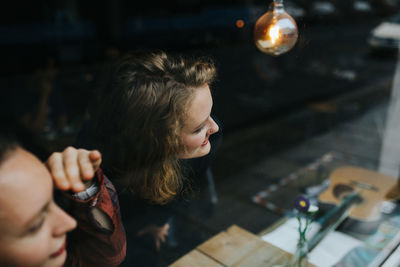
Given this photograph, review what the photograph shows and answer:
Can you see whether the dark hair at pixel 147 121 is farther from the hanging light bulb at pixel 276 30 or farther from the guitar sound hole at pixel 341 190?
the guitar sound hole at pixel 341 190

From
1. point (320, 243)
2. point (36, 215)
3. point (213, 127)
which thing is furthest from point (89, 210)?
point (320, 243)

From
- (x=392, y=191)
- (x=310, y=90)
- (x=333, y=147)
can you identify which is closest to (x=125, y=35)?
(x=310, y=90)

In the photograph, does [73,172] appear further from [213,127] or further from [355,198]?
[355,198]

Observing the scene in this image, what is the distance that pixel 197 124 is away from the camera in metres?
1.07

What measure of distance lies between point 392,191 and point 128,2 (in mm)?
5792

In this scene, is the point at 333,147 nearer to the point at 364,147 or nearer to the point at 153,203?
the point at 364,147

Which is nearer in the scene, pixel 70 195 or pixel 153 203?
pixel 70 195

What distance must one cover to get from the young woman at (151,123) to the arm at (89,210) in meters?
0.14

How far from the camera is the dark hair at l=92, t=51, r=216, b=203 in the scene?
1012mm

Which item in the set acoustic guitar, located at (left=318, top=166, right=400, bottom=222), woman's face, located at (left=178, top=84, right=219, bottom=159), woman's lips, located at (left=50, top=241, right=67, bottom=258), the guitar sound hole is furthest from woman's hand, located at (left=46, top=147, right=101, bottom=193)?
the guitar sound hole

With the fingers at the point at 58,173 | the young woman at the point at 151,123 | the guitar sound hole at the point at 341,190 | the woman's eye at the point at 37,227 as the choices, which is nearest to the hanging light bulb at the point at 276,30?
the young woman at the point at 151,123

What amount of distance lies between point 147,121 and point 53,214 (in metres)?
0.42

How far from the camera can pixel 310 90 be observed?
22.7ft

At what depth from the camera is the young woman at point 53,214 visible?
59 cm
